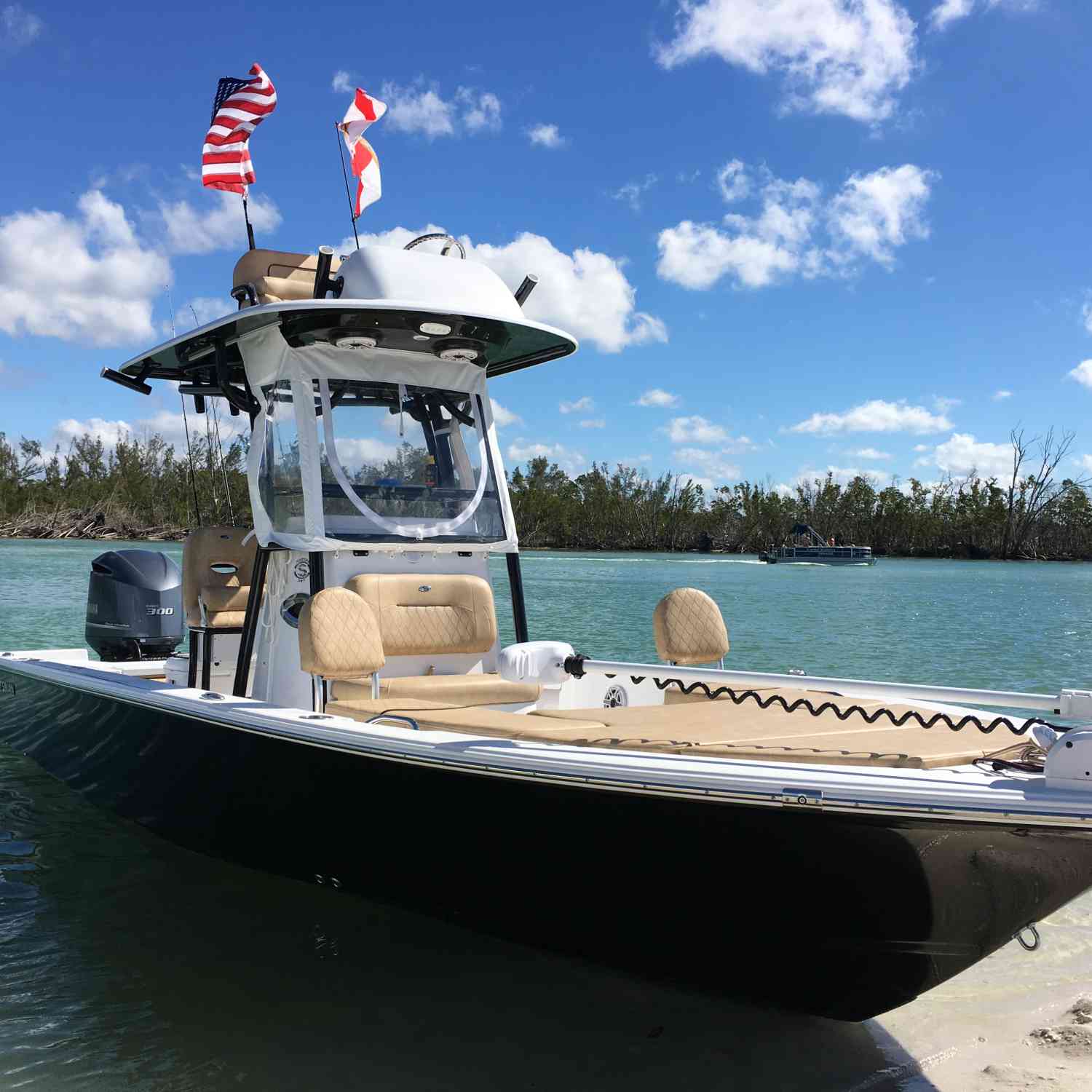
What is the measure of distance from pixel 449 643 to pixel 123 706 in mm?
1748

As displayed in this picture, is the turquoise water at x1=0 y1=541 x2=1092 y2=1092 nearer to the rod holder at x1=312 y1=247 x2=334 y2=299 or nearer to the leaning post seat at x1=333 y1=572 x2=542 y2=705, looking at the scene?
the leaning post seat at x1=333 y1=572 x2=542 y2=705

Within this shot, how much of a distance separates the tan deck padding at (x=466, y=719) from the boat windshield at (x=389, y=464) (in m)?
1.17

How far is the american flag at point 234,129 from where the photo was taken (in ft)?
21.0

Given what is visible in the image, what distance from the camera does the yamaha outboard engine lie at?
25.1 feet

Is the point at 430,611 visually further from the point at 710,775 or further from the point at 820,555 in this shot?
the point at 820,555

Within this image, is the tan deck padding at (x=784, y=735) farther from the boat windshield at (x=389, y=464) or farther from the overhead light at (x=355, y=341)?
the overhead light at (x=355, y=341)

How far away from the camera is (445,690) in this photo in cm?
521

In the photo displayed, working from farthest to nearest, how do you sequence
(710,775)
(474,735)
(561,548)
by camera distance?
1. (561,548)
2. (474,735)
3. (710,775)

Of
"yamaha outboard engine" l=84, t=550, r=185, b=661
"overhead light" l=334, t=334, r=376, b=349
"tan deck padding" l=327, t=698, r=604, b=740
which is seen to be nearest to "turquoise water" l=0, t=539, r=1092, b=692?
"yamaha outboard engine" l=84, t=550, r=185, b=661

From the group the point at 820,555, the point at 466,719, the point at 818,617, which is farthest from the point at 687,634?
the point at 820,555

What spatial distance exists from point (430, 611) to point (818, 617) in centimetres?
2213

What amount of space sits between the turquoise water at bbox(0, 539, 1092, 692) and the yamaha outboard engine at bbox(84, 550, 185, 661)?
8074 mm

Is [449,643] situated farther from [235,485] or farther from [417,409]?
[235,485]

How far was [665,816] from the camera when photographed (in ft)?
11.1
